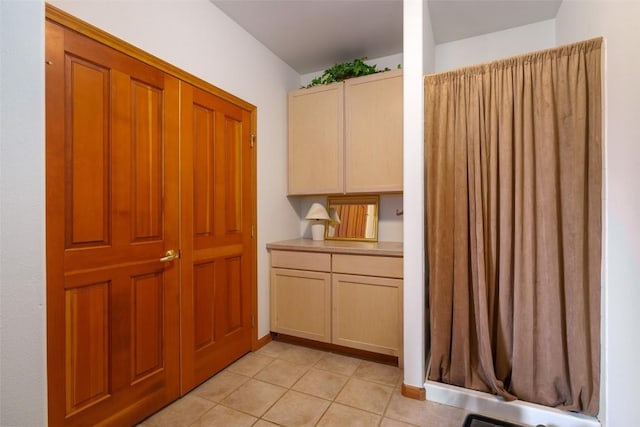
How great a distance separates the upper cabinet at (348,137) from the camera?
99.0 inches

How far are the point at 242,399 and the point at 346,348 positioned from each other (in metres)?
0.94

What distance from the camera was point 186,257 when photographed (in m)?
1.94

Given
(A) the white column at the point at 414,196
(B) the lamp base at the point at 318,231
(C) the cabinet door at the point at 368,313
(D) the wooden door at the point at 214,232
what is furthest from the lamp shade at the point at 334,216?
(A) the white column at the point at 414,196

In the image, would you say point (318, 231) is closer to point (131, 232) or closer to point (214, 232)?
point (214, 232)

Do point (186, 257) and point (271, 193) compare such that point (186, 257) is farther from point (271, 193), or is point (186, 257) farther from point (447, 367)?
point (447, 367)

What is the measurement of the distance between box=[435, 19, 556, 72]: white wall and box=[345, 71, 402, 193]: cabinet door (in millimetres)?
594

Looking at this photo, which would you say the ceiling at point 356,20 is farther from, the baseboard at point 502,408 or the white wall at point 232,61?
the baseboard at point 502,408

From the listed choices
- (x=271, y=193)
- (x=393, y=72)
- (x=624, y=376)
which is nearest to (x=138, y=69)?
(x=271, y=193)

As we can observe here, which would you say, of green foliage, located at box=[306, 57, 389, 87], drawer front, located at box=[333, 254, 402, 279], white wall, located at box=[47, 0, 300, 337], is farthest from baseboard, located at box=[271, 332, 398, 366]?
green foliage, located at box=[306, 57, 389, 87]

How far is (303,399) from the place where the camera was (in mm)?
1895

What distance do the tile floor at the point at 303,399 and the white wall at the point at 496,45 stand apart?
267cm

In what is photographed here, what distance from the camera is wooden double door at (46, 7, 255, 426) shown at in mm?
1358

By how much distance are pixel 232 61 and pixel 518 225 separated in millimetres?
2318

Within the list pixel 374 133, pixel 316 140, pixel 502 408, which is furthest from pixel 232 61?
pixel 502 408
